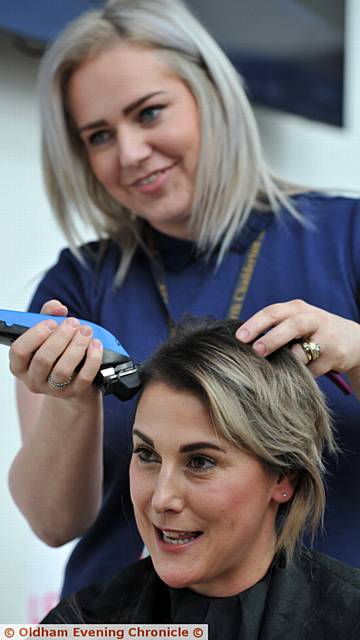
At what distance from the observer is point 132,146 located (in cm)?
129

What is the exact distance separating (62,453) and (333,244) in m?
0.45

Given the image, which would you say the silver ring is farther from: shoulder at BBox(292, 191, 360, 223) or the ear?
shoulder at BBox(292, 191, 360, 223)

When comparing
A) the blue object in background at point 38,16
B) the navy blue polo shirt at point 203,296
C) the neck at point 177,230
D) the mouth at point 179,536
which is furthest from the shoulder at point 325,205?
the blue object in background at point 38,16

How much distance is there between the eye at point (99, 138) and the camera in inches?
52.8

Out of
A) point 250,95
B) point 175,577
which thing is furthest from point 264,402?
point 250,95

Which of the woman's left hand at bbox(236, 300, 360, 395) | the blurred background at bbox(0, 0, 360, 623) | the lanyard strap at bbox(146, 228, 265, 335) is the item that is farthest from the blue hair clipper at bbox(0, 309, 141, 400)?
the blurred background at bbox(0, 0, 360, 623)

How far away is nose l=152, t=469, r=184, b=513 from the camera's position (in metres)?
0.99

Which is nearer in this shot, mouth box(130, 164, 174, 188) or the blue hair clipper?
the blue hair clipper

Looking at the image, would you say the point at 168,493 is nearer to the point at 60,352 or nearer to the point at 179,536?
the point at 179,536

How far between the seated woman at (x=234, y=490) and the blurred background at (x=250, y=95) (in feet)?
1.89

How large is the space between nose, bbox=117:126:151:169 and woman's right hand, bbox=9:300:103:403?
35 cm

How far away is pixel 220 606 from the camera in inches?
42.6

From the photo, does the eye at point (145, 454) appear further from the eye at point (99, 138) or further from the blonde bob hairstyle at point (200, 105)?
the eye at point (99, 138)

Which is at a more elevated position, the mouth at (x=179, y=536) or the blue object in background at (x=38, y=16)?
the blue object in background at (x=38, y=16)
